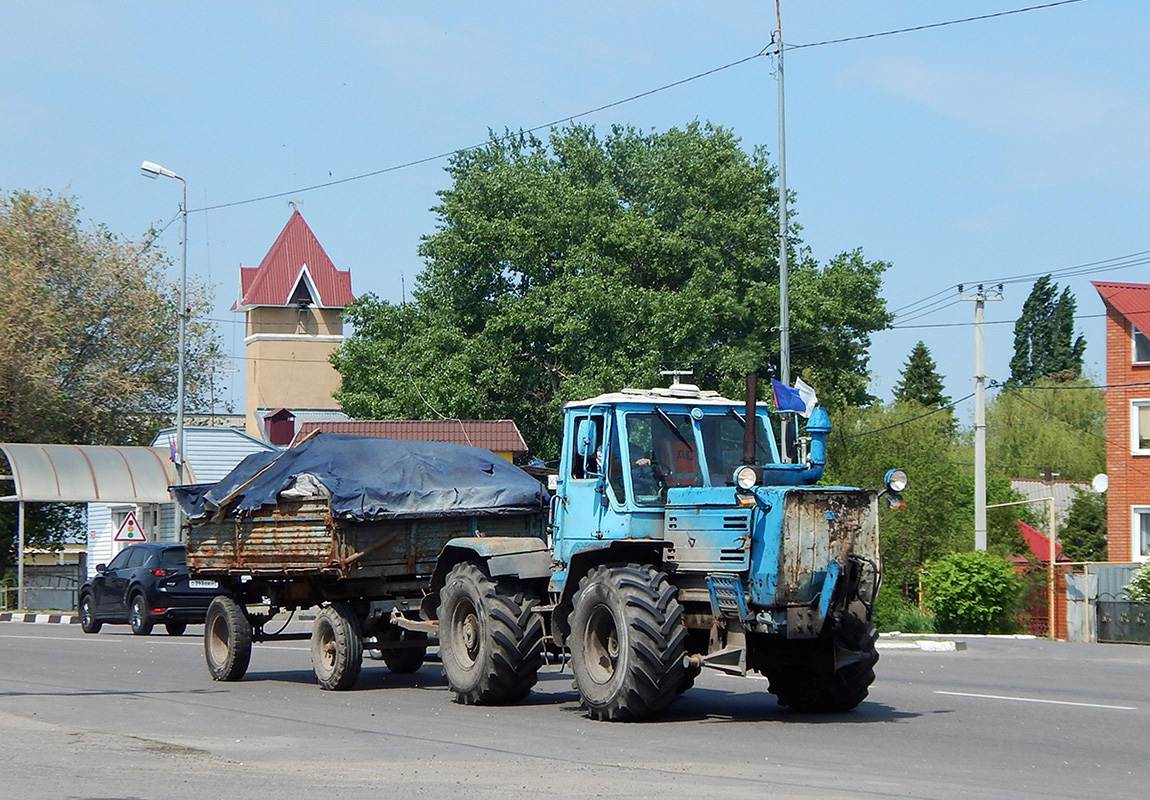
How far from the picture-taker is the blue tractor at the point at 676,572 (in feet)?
40.3

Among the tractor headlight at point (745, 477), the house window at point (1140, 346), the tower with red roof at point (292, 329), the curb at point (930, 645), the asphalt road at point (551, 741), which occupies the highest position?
the tower with red roof at point (292, 329)

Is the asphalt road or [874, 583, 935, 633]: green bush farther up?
the asphalt road

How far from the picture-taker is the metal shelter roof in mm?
40781

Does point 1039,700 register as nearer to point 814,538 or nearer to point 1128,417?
point 814,538

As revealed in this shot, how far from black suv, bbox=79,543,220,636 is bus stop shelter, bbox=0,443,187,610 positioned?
10642 millimetres

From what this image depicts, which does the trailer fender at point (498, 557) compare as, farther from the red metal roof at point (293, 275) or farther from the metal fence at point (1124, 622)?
the red metal roof at point (293, 275)

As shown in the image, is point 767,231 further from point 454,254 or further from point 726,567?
point 726,567

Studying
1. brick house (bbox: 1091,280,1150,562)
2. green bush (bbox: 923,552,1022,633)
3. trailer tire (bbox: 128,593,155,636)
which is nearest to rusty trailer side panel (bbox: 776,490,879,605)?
green bush (bbox: 923,552,1022,633)

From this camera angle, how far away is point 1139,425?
168 ft

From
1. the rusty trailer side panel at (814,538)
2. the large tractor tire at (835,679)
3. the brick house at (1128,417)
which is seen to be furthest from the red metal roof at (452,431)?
the rusty trailer side panel at (814,538)

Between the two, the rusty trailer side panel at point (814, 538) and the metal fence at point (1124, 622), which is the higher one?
the rusty trailer side panel at point (814, 538)

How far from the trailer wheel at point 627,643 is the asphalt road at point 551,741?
0.29 meters

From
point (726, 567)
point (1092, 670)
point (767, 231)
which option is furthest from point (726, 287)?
point (726, 567)

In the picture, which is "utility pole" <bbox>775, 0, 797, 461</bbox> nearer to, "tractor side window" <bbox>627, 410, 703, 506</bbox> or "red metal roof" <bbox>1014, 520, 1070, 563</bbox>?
"tractor side window" <bbox>627, 410, 703, 506</bbox>
